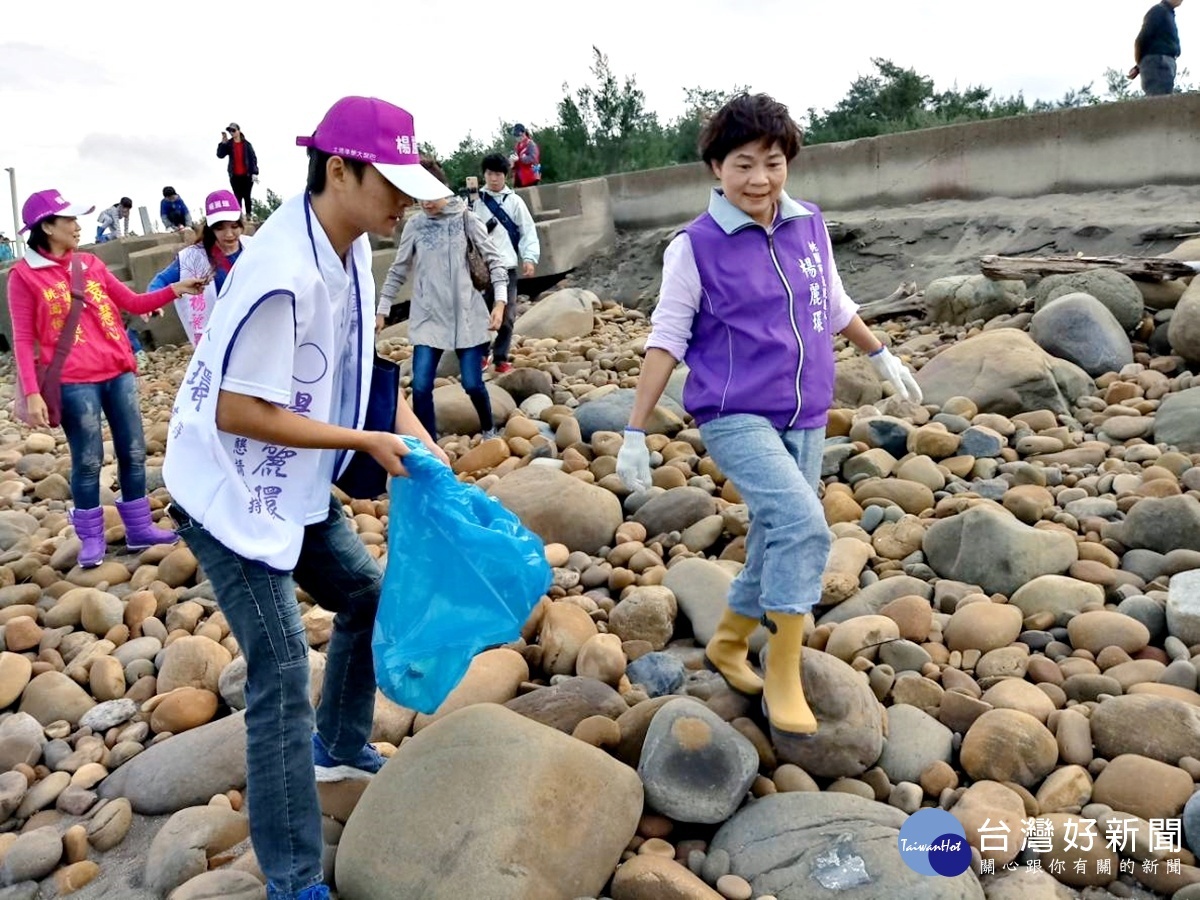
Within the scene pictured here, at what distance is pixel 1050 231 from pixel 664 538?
20.0 ft

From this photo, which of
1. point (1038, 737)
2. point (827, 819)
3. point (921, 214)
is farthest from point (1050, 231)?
point (827, 819)

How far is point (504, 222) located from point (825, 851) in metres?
6.27

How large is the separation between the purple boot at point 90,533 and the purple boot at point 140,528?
120mm

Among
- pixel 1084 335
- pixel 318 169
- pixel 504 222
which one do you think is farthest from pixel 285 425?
pixel 504 222

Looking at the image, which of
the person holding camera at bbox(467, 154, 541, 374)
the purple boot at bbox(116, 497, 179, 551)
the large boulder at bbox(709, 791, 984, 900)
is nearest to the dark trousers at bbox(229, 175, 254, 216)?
the person holding camera at bbox(467, 154, 541, 374)

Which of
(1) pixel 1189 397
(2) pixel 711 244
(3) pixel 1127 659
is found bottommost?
(3) pixel 1127 659

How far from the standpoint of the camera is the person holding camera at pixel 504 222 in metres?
7.60

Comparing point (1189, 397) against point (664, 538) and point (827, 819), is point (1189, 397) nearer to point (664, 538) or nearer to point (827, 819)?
point (664, 538)

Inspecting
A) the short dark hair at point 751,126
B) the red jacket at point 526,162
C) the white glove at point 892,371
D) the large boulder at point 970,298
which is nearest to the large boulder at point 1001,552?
the white glove at point 892,371

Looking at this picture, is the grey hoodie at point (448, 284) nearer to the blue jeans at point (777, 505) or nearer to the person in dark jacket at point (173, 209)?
the blue jeans at point (777, 505)

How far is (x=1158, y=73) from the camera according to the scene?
369 inches

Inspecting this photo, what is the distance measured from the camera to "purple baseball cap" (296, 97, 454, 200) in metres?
2.04

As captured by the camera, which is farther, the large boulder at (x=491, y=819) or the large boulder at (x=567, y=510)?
the large boulder at (x=567, y=510)

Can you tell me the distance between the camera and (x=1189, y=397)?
5219 millimetres
